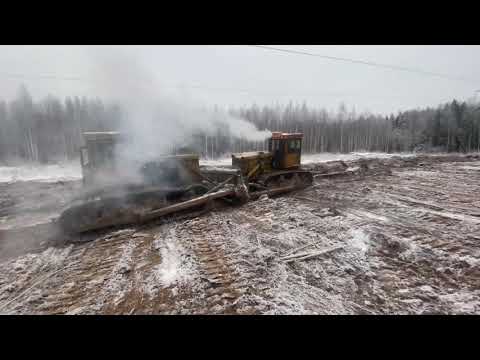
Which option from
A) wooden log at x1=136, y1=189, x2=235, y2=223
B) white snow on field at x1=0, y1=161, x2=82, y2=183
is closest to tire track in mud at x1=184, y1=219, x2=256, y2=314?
wooden log at x1=136, y1=189, x2=235, y2=223

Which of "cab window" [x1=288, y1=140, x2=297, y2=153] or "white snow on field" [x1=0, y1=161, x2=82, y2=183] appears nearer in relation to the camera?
"cab window" [x1=288, y1=140, x2=297, y2=153]

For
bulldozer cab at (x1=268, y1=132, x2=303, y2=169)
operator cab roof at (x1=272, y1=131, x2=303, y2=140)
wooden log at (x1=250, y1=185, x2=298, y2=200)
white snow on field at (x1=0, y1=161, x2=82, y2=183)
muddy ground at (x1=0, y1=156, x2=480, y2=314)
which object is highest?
operator cab roof at (x1=272, y1=131, x2=303, y2=140)

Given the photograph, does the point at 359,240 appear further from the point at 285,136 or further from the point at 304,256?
the point at 285,136

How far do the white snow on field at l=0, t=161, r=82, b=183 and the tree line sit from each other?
154cm

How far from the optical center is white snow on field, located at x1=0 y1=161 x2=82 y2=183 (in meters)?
13.2

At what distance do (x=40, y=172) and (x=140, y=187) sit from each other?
40.6 feet

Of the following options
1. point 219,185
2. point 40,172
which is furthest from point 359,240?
point 40,172

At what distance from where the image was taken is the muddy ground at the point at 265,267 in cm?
357

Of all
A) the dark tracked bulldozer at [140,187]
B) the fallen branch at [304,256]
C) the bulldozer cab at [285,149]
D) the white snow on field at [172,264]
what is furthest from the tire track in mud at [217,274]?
the bulldozer cab at [285,149]

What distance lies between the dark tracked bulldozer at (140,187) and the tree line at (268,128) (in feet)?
4.89

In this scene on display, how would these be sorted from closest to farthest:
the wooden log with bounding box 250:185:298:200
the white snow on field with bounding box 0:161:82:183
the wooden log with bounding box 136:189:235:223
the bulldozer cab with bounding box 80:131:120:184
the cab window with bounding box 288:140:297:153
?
the wooden log with bounding box 136:189:235:223 → the bulldozer cab with bounding box 80:131:120:184 → the wooden log with bounding box 250:185:298:200 → the cab window with bounding box 288:140:297:153 → the white snow on field with bounding box 0:161:82:183

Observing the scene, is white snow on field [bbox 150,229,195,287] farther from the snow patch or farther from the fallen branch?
the snow patch
